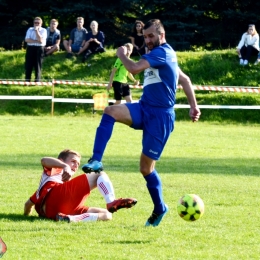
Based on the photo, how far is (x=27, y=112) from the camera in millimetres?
24734

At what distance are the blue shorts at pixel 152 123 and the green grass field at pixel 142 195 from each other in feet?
2.63

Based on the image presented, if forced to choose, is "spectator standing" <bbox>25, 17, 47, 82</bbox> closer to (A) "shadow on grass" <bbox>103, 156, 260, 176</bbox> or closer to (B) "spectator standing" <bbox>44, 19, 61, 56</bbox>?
(B) "spectator standing" <bbox>44, 19, 61, 56</bbox>

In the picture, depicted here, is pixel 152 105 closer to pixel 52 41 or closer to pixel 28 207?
pixel 28 207

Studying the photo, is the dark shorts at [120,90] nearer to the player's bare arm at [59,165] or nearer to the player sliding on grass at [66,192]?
the player sliding on grass at [66,192]

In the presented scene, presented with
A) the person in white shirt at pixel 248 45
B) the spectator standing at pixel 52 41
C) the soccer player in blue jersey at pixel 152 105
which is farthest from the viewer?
the spectator standing at pixel 52 41

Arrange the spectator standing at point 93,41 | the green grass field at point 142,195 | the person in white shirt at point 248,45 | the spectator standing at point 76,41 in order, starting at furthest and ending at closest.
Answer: the spectator standing at point 76,41 < the spectator standing at point 93,41 < the person in white shirt at point 248,45 < the green grass field at point 142,195

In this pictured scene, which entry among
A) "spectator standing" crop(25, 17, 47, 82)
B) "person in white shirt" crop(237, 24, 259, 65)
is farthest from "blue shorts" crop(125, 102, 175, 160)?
"person in white shirt" crop(237, 24, 259, 65)

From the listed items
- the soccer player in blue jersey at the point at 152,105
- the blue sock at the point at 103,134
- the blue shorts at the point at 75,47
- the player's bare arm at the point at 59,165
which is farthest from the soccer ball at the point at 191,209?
the blue shorts at the point at 75,47

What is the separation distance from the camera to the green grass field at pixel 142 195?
6.96m

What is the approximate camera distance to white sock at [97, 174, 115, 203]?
7.84m

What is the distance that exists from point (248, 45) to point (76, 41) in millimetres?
5843

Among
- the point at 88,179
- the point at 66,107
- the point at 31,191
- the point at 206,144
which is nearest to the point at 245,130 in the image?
the point at 206,144

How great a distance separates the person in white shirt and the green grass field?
6.13 meters

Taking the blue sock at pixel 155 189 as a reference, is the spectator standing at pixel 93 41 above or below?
below
